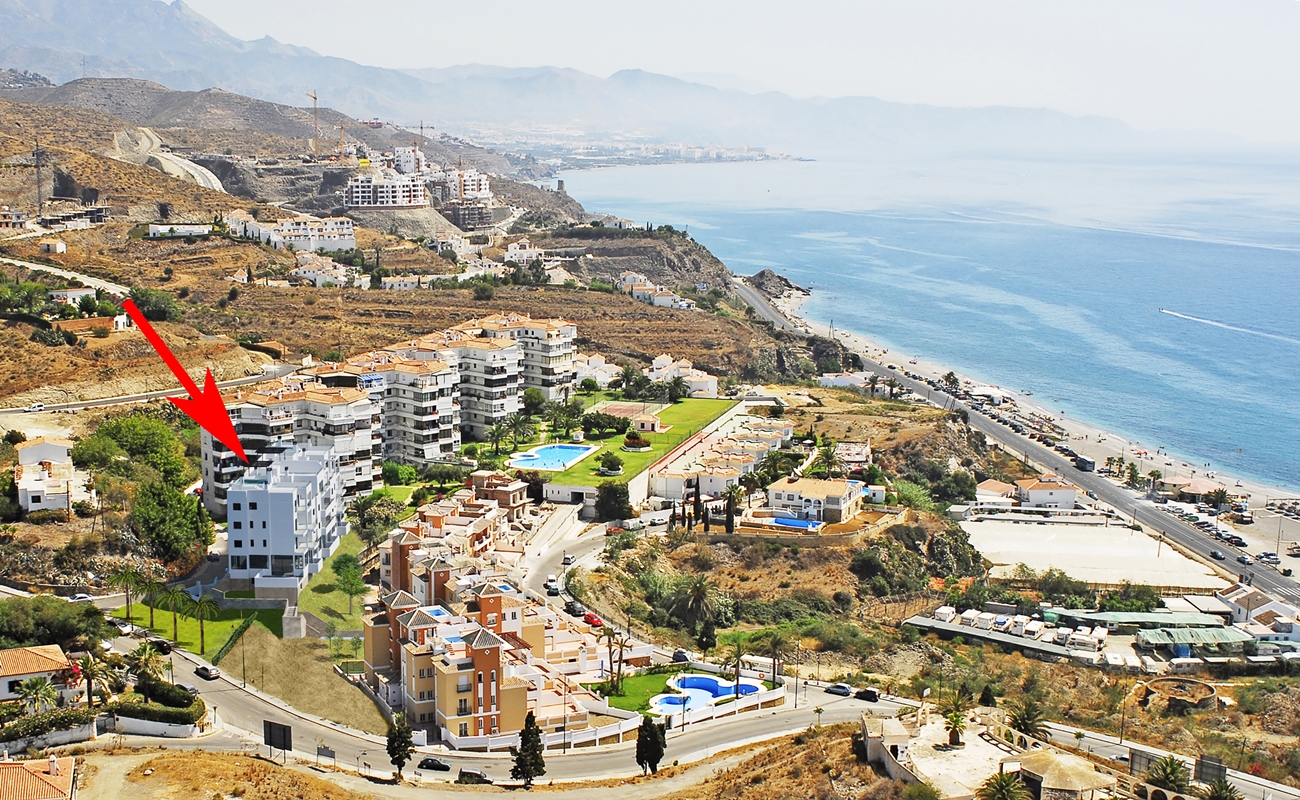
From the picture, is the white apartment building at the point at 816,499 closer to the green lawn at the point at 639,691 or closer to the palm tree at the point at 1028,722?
the green lawn at the point at 639,691

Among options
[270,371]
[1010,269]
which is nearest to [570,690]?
[270,371]

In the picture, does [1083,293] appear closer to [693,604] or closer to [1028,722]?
[693,604]

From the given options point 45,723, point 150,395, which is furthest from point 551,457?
point 45,723

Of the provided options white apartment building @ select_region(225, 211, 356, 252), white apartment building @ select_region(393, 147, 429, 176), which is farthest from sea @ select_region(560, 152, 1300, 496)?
white apartment building @ select_region(225, 211, 356, 252)

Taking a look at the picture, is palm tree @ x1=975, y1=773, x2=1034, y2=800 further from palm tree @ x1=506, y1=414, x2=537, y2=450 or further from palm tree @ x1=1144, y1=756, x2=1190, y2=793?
palm tree @ x1=506, y1=414, x2=537, y2=450

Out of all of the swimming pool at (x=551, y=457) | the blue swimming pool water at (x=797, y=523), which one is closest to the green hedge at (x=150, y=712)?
the swimming pool at (x=551, y=457)

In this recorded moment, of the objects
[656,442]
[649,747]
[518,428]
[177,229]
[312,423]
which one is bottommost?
[649,747]

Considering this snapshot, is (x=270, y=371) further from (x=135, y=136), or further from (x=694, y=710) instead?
(x=135, y=136)
